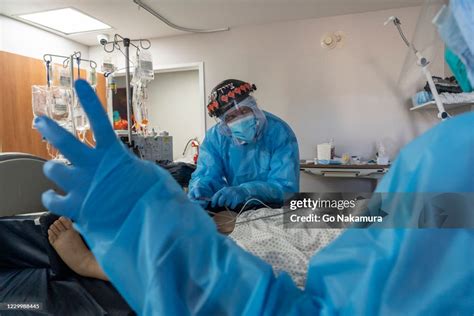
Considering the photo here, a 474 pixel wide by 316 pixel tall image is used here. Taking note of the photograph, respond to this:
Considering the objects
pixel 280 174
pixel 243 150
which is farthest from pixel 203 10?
pixel 280 174

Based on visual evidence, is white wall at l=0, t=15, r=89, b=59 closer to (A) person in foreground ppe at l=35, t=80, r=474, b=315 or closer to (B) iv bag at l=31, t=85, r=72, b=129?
(B) iv bag at l=31, t=85, r=72, b=129

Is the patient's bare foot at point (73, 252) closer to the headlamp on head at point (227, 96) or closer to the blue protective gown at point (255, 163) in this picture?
the blue protective gown at point (255, 163)

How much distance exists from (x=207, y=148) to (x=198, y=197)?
0.34 m

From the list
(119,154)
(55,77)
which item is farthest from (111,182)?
(55,77)

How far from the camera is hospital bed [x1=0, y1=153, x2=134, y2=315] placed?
2.84 ft

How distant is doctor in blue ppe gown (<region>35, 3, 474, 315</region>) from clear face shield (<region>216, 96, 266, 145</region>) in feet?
3.50

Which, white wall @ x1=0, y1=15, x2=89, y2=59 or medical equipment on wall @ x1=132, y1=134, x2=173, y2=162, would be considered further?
white wall @ x1=0, y1=15, x2=89, y2=59

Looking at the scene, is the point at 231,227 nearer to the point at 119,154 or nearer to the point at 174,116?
the point at 119,154

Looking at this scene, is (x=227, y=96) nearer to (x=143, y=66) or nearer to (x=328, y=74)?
(x=143, y=66)

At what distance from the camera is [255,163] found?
4.98 ft

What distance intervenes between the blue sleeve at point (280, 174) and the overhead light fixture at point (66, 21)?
2.21 meters

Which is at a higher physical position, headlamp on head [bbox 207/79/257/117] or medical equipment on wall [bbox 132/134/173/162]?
headlamp on head [bbox 207/79/257/117]

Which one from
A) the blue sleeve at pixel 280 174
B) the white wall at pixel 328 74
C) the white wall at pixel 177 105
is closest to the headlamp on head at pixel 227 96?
the blue sleeve at pixel 280 174

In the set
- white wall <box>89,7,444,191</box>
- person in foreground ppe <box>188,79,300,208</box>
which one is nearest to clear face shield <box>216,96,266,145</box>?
person in foreground ppe <box>188,79,300,208</box>
